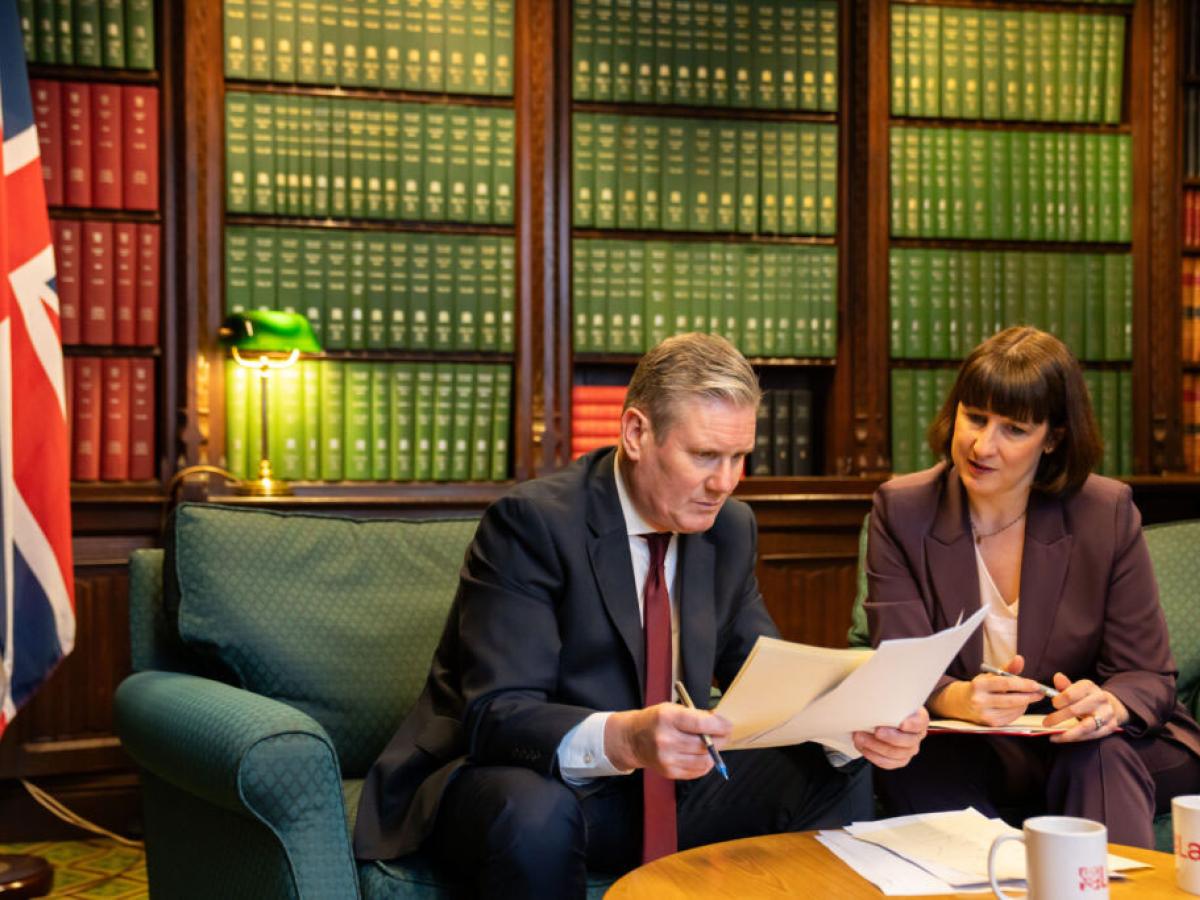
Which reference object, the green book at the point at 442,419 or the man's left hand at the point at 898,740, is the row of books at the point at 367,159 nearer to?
the green book at the point at 442,419

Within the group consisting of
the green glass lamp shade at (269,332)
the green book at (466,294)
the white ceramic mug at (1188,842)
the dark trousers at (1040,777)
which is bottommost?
the dark trousers at (1040,777)

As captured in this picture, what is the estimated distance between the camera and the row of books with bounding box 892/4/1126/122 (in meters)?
4.14

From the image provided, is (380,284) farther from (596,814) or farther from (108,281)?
(596,814)

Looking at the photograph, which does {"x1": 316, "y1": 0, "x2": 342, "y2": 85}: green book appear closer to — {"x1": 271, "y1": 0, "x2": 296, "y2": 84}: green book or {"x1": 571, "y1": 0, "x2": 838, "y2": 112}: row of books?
{"x1": 271, "y1": 0, "x2": 296, "y2": 84}: green book

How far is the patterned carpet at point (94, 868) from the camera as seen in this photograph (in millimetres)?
3057

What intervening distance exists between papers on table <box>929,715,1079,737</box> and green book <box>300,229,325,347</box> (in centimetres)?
231

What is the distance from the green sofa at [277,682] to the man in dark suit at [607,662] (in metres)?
0.12

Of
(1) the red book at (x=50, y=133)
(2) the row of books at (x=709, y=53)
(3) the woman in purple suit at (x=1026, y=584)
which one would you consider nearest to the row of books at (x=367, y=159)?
(2) the row of books at (x=709, y=53)

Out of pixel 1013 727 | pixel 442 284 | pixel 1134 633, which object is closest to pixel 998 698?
pixel 1013 727

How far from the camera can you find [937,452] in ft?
7.97

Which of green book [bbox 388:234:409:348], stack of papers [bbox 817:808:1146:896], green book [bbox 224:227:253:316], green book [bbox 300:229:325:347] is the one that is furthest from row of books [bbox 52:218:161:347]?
stack of papers [bbox 817:808:1146:896]

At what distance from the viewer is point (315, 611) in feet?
7.30

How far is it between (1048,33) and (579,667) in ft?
10.4

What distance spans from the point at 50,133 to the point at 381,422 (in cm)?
118
